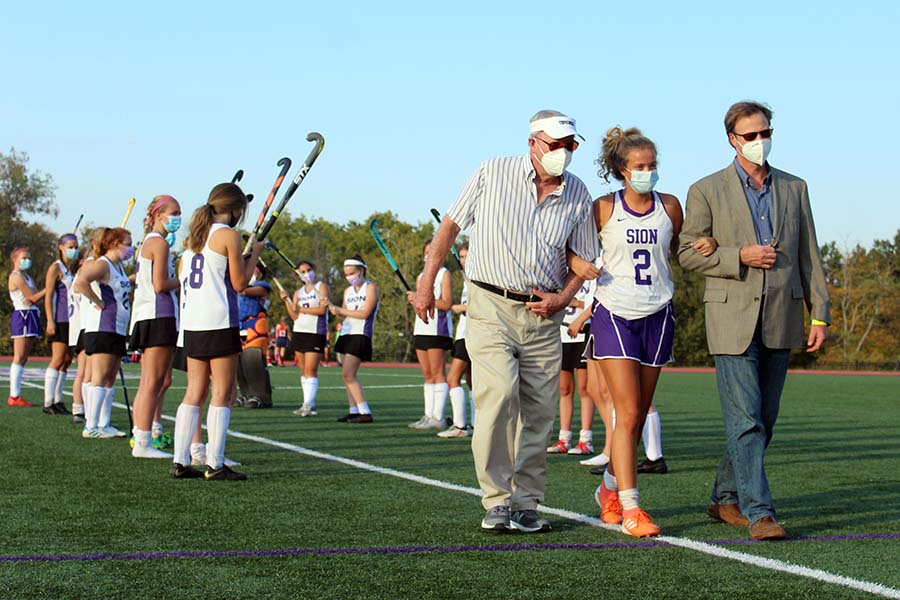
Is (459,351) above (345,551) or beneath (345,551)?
above

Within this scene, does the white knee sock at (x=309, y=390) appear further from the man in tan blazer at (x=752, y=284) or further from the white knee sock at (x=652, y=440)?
the man in tan blazer at (x=752, y=284)

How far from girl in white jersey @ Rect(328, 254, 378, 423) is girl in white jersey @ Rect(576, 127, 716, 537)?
820 cm

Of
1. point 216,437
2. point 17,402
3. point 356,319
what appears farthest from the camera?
point 17,402

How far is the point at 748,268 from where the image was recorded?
242 inches

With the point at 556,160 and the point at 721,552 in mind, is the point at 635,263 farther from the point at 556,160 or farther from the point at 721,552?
the point at 721,552

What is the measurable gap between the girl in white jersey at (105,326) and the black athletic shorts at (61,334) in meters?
4.15

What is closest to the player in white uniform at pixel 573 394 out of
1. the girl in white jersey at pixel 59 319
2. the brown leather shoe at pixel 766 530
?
the brown leather shoe at pixel 766 530

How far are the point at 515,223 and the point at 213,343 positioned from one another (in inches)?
116

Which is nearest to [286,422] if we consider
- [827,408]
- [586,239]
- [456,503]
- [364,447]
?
[364,447]

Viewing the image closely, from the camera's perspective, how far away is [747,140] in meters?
6.21

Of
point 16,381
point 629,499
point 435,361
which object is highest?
point 435,361

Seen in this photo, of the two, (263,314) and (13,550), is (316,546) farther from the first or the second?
(263,314)

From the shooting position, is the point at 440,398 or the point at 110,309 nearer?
the point at 110,309

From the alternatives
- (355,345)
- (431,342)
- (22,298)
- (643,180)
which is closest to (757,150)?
(643,180)
